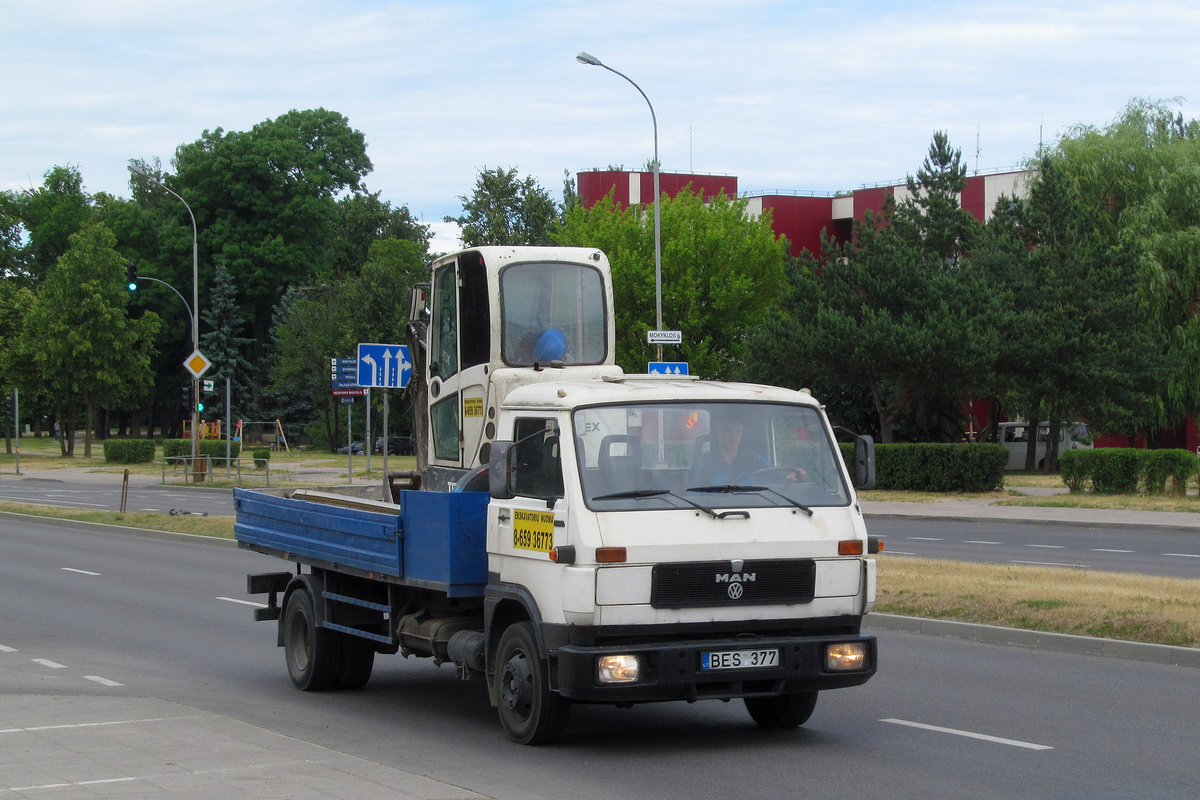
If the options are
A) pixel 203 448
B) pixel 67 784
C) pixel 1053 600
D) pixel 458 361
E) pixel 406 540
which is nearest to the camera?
pixel 67 784

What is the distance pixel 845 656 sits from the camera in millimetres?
7605

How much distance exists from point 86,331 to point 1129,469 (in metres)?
52.6

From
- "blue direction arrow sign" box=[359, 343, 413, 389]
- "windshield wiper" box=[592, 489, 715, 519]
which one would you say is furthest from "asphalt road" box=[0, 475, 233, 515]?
"windshield wiper" box=[592, 489, 715, 519]

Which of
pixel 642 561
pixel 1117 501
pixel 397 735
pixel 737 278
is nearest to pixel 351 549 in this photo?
pixel 397 735

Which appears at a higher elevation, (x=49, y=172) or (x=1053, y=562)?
(x=49, y=172)

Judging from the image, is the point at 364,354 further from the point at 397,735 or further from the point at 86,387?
the point at 86,387

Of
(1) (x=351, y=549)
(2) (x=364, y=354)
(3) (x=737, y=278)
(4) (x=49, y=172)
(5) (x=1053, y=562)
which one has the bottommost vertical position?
(5) (x=1053, y=562)

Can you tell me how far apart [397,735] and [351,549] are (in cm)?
145

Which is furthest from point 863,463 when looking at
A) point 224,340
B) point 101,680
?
point 224,340

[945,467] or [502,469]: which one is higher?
[502,469]

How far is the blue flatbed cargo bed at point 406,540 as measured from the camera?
26.8ft

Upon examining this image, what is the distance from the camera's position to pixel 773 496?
774 cm

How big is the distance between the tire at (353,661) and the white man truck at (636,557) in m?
0.95

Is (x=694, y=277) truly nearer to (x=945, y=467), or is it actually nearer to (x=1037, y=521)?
(x=945, y=467)
